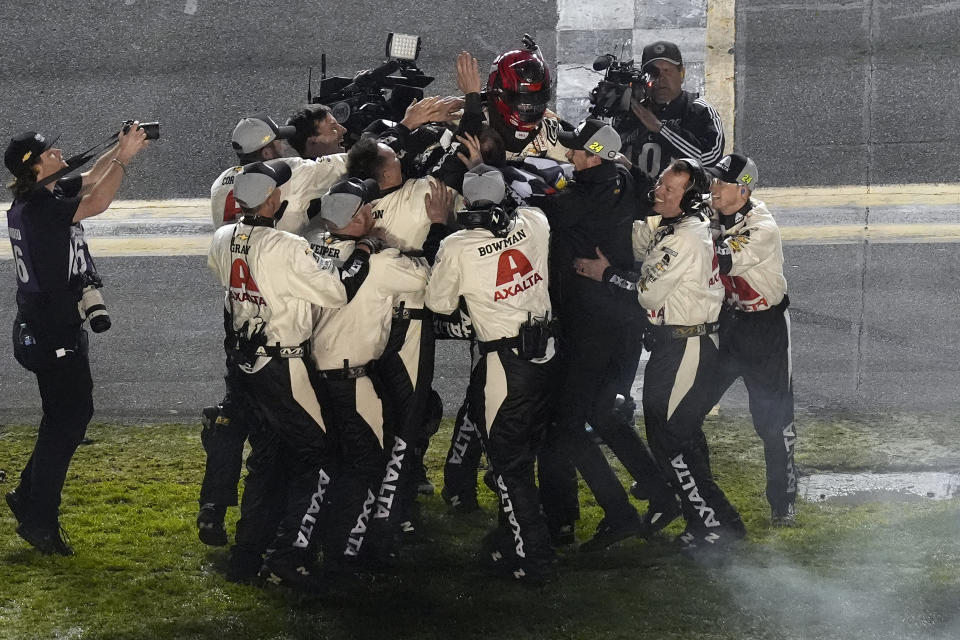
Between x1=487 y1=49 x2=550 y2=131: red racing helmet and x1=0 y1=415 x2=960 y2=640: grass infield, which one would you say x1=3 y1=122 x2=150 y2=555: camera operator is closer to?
x1=0 y1=415 x2=960 y2=640: grass infield

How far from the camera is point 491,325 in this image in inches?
260

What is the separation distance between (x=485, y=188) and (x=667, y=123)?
2.52 metres

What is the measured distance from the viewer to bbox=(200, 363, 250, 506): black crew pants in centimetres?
729

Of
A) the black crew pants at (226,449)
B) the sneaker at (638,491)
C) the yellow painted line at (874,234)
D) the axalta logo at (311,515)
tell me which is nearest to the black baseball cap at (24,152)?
the black crew pants at (226,449)

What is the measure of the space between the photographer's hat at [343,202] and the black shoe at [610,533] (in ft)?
7.77

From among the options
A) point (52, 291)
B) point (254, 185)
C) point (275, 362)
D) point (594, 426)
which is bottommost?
point (594, 426)

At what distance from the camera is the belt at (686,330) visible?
22.6 ft

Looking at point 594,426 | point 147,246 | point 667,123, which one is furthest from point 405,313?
point 147,246

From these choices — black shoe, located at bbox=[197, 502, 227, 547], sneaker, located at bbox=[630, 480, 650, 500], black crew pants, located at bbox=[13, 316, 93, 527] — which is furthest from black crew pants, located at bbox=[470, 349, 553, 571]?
black crew pants, located at bbox=[13, 316, 93, 527]

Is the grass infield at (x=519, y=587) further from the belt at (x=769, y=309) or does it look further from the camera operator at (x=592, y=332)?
the belt at (x=769, y=309)

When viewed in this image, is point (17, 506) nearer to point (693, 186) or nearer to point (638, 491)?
point (638, 491)

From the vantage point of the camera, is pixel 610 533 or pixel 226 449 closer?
pixel 610 533

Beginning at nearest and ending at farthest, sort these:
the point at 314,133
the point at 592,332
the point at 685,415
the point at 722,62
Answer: the point at 685,415
the point at 592,332
the point at 314,133
the point at 722,62

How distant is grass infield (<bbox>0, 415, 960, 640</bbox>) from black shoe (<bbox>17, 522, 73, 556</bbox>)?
90 mm
